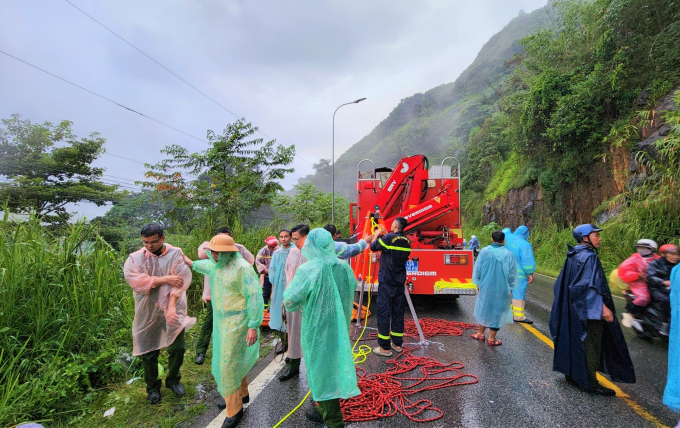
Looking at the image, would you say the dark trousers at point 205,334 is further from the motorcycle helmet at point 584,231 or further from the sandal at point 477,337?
the motorcycle helmet at point 584,231

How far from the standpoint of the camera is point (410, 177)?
678cm

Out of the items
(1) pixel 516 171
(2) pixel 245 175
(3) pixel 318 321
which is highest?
(1) pixel 516 171

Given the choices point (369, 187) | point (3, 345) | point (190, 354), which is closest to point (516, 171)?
point (369, 187)

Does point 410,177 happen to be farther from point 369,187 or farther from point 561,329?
point 561,329

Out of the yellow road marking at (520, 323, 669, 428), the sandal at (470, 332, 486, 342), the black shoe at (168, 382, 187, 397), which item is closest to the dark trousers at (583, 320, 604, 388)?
the yellow road marking at (520, 323, 669, 428)

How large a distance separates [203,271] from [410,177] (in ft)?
15.7

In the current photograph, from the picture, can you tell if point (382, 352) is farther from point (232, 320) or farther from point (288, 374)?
point (232, 320)

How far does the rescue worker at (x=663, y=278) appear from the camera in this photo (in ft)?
11.0

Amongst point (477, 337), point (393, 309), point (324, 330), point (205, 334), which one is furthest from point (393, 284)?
point (205, 334)

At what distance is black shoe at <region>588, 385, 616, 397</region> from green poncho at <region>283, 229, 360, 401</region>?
2.33 metres

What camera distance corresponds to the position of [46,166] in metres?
12.2

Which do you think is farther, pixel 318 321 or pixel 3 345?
pixel 3 345

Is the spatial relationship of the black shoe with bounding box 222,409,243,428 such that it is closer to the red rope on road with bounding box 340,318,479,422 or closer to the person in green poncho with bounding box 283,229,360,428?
the person in green poncho with bounding box 283,229,360,428

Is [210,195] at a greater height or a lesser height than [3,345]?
greater
